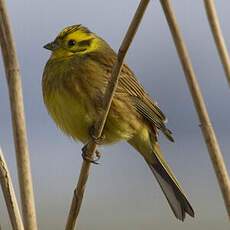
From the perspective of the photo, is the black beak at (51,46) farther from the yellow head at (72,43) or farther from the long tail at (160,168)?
the long tail at (160,168)

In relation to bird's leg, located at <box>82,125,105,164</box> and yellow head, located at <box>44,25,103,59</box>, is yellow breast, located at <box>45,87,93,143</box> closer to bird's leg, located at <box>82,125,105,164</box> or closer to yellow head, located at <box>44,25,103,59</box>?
bird's leg, located at <box>82,125,105,164</box>

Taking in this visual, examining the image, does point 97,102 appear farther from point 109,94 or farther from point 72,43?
point 109,94

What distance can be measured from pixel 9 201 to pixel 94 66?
1.12m

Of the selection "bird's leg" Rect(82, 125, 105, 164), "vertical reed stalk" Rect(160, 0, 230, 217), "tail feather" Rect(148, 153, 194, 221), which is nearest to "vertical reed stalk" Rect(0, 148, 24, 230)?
"bird's leg" Rect(82, 125, 105, 164)

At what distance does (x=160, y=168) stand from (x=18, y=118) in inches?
46.8

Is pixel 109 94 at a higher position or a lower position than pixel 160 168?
higher

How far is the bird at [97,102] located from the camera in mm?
3707

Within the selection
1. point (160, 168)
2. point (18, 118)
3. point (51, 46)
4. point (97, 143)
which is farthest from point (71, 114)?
point (18, 118)

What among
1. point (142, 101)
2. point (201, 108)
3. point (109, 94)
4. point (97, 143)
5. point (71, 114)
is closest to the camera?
point (109, 94)

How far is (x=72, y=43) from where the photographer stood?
4.05m

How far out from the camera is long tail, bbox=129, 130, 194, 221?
394 centimetres

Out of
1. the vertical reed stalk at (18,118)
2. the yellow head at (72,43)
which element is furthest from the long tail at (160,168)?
the vertical reed stalk at (18,118)

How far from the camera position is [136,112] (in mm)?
4027

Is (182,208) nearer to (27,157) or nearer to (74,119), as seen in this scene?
(74,119)
